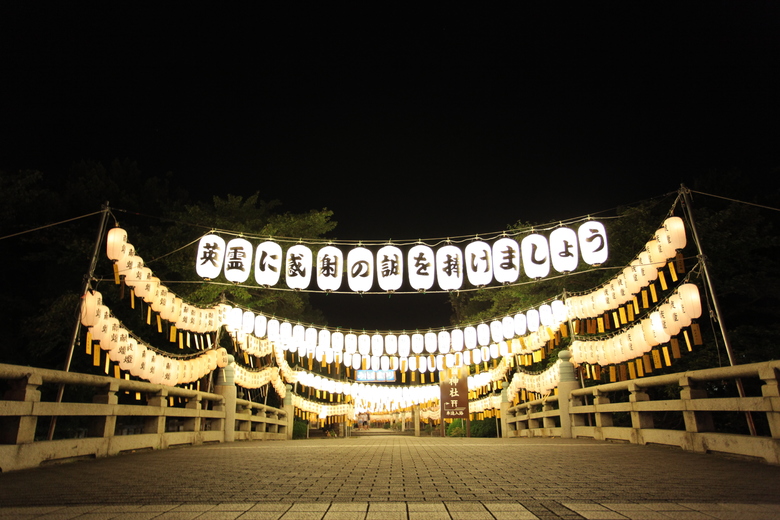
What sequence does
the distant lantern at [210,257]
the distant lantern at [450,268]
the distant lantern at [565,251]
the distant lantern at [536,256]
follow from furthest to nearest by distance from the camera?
1. the distant lantern at [450,268]
2. the distant lantern at [210,257]
3. the distant lantern at [536,256]
4. the distant lantern at [565,251]

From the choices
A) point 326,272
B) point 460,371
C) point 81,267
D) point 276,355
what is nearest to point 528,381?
point 460,371

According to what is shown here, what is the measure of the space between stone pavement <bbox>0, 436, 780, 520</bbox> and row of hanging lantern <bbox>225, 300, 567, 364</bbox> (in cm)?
942

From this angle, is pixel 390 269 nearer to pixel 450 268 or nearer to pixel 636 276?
pixel 450 268

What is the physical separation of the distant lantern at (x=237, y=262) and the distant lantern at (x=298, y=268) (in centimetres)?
109

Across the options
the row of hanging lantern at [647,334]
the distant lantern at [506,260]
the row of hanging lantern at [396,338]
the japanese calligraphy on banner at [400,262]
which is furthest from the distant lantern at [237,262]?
the row of hanging lantern at [647,334]

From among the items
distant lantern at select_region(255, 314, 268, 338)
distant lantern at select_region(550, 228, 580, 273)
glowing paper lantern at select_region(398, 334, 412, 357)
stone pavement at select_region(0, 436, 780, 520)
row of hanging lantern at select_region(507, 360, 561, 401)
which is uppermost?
distant lantern at select_region(550, 228, 580, 273)

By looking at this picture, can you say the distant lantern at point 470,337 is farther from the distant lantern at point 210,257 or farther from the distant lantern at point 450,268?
the distant lantern at point 210,257

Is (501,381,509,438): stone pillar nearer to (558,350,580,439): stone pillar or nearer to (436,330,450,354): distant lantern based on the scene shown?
(436,330,450,354): distant lantern

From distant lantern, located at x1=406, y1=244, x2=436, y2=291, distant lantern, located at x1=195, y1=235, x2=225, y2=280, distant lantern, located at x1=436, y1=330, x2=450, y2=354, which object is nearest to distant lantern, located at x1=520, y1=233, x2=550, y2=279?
distant lantern, located at x1=406, y1=244, x2=436, y2=291

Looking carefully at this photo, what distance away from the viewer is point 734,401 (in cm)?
621

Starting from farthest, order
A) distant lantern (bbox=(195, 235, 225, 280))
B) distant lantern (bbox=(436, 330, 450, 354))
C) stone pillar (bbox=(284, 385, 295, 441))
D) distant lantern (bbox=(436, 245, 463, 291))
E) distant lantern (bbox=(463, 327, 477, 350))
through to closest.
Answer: stone pillar (bbox=(284, 385, 295, 441)), distant lantern (bbox=(436, 330, 450, 354)), distant lantern (bbox=(463, 327, 477, 350)), distant lantern (bbox=(436, 245, 463, 291)), distant lantern (bbox=(195, 235, 225, 280))

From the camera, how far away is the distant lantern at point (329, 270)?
43.6ft

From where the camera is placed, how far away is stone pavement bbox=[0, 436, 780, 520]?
3.29 metres

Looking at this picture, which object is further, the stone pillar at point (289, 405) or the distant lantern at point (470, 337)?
the stone pillar at point (289, 405)
